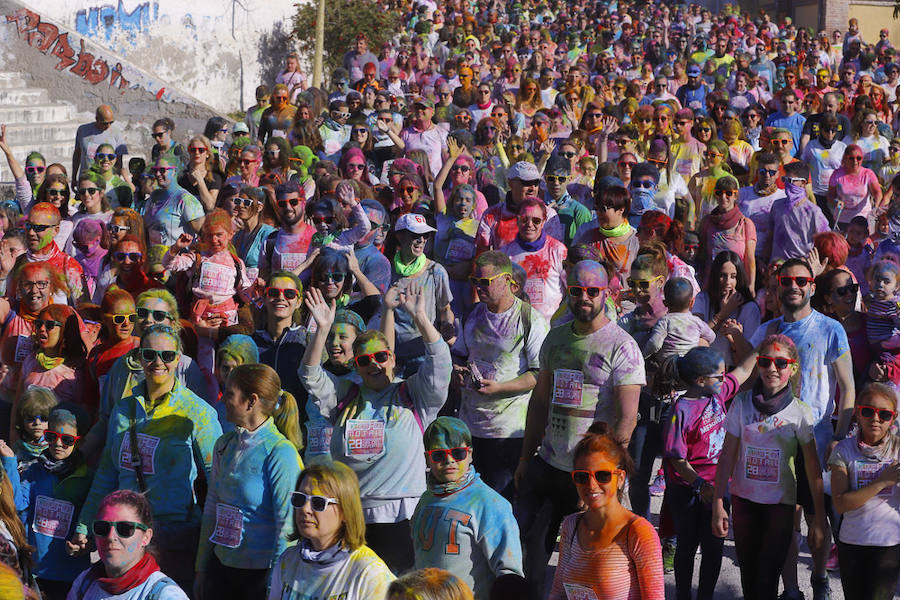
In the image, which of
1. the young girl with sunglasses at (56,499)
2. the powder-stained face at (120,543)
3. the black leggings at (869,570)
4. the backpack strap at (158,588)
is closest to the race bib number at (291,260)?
the young girl with sunglasses at (56,499)

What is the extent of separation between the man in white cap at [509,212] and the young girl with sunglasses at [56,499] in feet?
11.2

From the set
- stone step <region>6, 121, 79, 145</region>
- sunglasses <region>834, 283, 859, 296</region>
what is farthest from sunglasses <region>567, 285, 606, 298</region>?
stone step <region>6, 121, 79, 145</region>

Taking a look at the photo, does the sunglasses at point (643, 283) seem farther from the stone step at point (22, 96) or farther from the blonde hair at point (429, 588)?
the stone step at point (22, 96)

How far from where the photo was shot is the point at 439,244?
8875mm

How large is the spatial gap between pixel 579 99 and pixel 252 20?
492 inches

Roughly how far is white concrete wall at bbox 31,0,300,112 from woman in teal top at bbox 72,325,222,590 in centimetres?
1735

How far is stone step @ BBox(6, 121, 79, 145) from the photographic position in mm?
17266

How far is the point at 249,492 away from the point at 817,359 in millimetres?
3063

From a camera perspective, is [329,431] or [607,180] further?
[607,180]

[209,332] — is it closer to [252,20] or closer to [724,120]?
[724,120]

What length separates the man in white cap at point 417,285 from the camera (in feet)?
24.1

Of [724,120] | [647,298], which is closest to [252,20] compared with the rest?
[724,120]

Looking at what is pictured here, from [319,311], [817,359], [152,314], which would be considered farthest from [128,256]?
[817,359]

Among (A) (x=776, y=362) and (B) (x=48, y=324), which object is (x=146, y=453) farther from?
(A) (x=776, y=362)
